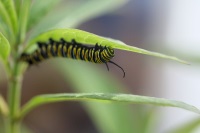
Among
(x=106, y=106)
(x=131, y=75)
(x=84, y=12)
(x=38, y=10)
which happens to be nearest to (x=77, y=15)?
(x=84, y=12)

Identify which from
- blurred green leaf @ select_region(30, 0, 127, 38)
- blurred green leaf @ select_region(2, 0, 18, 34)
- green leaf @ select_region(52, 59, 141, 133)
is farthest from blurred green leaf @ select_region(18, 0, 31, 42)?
green leaf @ select_region(52, 59, 141, 133)

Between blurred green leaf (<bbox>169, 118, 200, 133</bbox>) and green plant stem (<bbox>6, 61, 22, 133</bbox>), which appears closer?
green plant stem (<bbox>6, 61, 22, 133</bbox>)

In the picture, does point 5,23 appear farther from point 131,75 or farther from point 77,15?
point 131,75

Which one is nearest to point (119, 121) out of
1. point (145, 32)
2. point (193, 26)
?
point (193, 26)

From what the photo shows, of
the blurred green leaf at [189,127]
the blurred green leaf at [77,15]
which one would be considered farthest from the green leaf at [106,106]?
the blurred green leaf at [77,15]

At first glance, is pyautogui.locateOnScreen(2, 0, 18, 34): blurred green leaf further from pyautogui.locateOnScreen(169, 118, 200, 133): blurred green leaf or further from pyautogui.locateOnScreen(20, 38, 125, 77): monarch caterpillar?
pyautogui.locateOnScreen(169, 118, 200, 133): blurred green leaf

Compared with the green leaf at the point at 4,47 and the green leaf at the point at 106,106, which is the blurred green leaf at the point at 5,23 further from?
the green leaf at the point at 106,106

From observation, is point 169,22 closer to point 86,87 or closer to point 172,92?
point 172,92

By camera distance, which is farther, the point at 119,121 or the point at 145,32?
the point at 145,32
